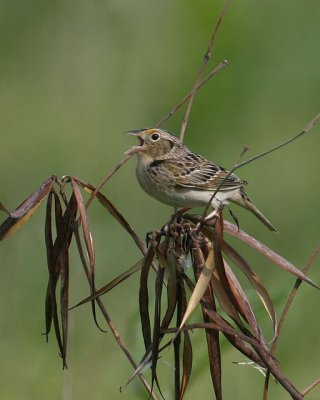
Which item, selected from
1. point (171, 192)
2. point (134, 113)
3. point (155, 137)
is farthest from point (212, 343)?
point (134, 113)

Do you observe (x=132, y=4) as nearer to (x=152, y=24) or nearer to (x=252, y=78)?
(x=152, y=24)

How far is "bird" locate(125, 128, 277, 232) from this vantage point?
4.41 meters

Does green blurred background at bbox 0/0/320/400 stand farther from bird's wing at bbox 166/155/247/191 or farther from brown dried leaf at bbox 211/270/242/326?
brown dried leaf at bbox 211/270/242/326

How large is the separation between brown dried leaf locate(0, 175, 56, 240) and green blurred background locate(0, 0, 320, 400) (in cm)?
295

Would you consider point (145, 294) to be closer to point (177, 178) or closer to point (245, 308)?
point (245, 308)

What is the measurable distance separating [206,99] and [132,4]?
32.3 inches

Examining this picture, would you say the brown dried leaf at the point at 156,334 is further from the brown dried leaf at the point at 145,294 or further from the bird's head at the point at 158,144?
the bird's head at the point at 158,144

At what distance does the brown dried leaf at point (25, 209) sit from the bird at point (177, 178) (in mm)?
1838

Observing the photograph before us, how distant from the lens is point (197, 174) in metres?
4.70

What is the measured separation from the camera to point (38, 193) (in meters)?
2.41

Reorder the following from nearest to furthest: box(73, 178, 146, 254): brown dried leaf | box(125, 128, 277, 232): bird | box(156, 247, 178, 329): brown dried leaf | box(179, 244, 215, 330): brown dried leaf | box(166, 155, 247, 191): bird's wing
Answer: box(179, 244, 215, 330): brown dried leaf → box(156, 247, 178, 329): brown dried leaf → box(73, 178, 146, 254): brown dried leaf → box(125, 128, 277, 232): bird → box(166, 155, 247, 191): bird's wing

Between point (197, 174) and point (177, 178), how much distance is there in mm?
136

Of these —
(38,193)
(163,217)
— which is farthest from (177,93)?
(38,193)

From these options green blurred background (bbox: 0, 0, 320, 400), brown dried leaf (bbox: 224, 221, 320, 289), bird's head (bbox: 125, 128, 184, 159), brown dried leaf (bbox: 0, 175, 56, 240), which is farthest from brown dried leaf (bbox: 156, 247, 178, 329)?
green blurred background (bbox: 0, 0, 320, 400)
